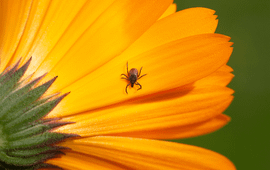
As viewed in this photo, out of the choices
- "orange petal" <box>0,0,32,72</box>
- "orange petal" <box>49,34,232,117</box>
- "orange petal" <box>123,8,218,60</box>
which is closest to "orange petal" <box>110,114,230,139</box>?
"orange petal" <box>49,34,232,117</box>

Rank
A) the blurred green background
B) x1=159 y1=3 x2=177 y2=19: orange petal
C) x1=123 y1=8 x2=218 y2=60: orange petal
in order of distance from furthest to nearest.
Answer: the blurred green background
x1=159 y1=3 x2=177 y2=19: orange petal
x1=123 y1=8 x2=218 y2=60: orange petal

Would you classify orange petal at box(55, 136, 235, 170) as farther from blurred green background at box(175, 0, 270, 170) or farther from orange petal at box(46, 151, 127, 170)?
blurred green background at box(175, 0, 270, 170)

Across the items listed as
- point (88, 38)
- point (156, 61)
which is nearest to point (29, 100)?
point (88, 38)

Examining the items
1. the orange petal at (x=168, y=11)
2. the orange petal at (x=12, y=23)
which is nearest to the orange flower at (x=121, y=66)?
the orange petal at (x=12, y=23)

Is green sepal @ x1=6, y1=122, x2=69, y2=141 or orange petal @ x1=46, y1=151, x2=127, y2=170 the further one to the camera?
orange petal @ x1=46, y1=151, x2=127, y2=170

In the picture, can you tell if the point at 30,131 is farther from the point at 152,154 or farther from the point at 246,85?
the point at 246,85

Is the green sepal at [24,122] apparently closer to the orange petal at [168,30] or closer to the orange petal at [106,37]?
the orange petal at [106,37]
